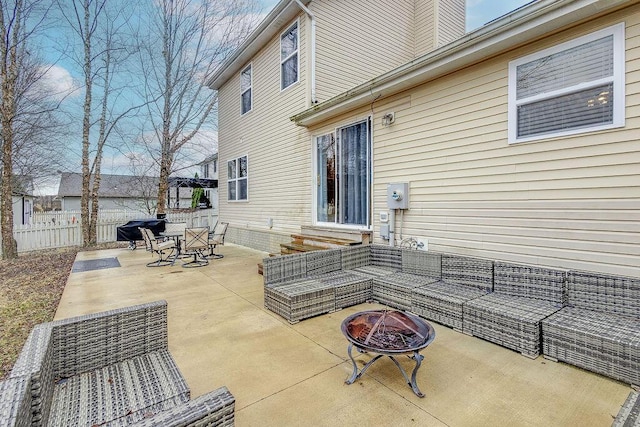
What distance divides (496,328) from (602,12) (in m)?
3.25

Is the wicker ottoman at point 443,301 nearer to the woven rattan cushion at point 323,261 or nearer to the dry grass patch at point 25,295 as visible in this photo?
the woven rattan cushion at point 323,261

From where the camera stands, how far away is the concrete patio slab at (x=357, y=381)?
2.06 m

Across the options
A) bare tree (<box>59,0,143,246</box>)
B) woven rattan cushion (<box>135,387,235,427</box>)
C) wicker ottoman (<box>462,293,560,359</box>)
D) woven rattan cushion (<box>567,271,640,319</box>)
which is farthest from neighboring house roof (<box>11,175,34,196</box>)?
woven rattan cushion (<box>567,271,640,319</box>)

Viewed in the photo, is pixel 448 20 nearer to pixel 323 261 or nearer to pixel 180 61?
pixel 323 261

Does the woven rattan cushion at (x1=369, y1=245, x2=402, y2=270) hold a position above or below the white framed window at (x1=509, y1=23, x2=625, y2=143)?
below

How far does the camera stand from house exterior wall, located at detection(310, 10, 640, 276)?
3.00 m

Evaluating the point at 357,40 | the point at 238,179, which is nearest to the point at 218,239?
the point at 238,179

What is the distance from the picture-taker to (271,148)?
848 cm

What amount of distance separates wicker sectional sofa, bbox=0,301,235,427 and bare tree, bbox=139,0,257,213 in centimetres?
1167

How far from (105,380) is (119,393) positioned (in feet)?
0.70

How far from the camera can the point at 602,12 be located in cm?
301

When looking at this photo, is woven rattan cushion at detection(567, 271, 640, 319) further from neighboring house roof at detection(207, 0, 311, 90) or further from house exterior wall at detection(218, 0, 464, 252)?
neighboring house roof at detection(207, 0, 311, 90)

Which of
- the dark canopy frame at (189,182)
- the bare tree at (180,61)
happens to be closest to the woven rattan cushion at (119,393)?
the bare tree at (180,61)

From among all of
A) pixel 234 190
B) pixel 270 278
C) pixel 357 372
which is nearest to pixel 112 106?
pixel 234 190
